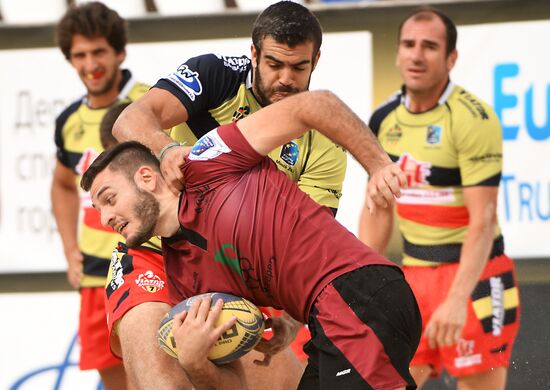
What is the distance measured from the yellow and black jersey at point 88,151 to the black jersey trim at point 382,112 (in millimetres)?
1622

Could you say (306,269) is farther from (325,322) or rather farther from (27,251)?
(27,251)

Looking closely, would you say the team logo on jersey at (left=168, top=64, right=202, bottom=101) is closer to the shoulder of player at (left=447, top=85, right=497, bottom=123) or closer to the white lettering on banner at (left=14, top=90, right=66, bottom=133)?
the shoulder of player at (left=447, top=85, right=497, bottom=123)

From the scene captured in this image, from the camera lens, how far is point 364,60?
26.5 ft

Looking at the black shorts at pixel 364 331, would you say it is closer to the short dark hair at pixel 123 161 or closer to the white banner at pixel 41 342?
the short dark hair at pixel 123 161

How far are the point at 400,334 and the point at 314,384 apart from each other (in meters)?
0.42

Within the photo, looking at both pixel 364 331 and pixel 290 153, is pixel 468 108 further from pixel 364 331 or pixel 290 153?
pixel 364 331

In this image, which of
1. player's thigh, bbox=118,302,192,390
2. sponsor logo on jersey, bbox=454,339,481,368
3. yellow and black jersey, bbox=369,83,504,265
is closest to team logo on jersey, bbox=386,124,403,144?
yellow and black jersey, bbox=369,83,504,265

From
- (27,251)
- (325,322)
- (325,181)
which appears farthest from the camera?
(27,251)

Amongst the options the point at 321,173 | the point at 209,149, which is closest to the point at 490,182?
the point at 321,173

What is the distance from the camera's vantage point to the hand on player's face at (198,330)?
15.4ft

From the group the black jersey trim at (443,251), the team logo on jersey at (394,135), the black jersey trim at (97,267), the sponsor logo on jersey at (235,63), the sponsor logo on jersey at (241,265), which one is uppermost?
the sponsor logo on jersey at (235,63)

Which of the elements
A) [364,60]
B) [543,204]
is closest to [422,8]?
[364,60]

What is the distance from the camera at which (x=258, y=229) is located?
4711 millimetres

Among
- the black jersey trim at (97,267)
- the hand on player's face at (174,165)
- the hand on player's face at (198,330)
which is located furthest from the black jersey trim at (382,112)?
the hand on player's face at (198,330)
